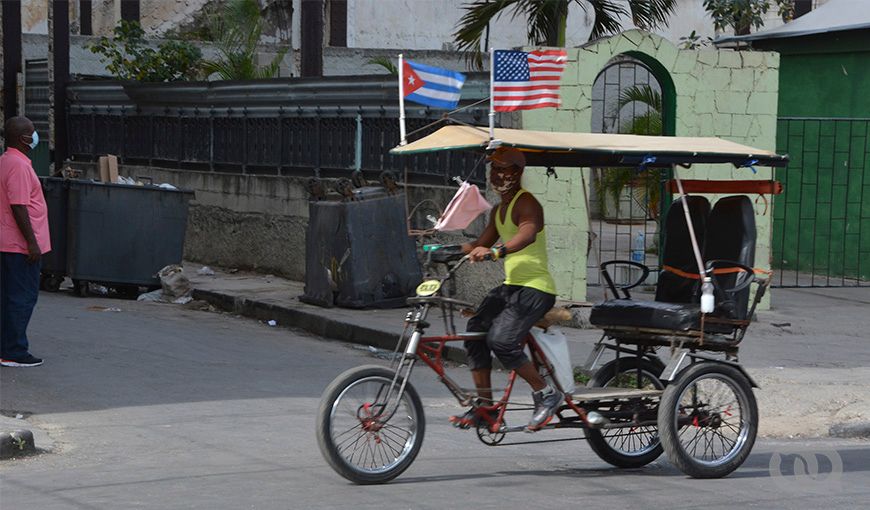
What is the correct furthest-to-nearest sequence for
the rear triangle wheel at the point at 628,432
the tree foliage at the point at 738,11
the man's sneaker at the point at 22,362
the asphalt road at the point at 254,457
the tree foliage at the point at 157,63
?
the tree foliage at the point at 157,63 < the tree foliage at the point at 738,11 < the man's sneaker at the point at 22,362 < the rear triangle wheel at the point at 628,432 < the asphalt road at the point at 254,457

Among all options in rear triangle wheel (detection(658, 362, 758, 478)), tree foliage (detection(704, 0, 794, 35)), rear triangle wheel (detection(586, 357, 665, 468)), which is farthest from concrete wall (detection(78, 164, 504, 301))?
rear triangle wheel (detection(658, 362, 758, 478))

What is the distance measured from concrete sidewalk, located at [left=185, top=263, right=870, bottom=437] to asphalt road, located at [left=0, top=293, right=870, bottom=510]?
563 mm

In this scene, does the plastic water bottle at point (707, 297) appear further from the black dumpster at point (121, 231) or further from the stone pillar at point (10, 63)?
the stone pillar at point (10, 63)

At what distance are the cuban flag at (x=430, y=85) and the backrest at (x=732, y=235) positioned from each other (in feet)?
5.72

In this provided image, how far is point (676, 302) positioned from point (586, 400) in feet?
4.00

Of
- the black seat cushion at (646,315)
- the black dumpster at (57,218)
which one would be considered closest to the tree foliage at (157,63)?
the black dumpster at (57,218)

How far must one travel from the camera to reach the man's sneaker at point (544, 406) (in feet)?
22.4

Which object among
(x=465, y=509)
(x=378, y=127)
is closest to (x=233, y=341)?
(x=378, y=127)

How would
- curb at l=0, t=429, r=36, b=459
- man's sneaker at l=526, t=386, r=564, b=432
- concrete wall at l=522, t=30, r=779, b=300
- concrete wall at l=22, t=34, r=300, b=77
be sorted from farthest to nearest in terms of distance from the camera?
concrete wall at l=22, t=34, r=300, b=77 → concrete wall at l=522, t=30, r=779, b=300 → curb at l=0, t=429, r=36, b=459 → man's sneaker at l=526, t=386, r=564, b=432

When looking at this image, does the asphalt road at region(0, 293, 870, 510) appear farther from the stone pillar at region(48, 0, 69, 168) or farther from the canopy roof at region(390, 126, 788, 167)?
the stone pillar at region(48, 0, 69, 168)

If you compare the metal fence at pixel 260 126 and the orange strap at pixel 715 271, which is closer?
the orange strap at pixel 715 271

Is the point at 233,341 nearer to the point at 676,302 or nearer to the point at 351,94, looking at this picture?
the point at 351,94

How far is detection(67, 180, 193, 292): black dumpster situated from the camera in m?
14.6

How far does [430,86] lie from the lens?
720 centimetres
